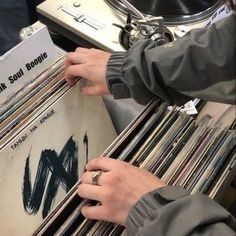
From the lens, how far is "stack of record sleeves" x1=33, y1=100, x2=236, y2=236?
2.65 feet

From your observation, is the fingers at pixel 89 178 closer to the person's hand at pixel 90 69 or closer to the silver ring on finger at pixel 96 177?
the silver ring on finger at pixel 96 177

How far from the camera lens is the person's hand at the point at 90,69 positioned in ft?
2.83

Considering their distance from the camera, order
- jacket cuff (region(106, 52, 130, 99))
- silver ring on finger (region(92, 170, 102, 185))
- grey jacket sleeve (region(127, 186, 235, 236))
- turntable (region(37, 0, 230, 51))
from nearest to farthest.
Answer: grey jacket sleeve (region(127, 186, 235, 236)) < silver ring on finger (region(92, 170, 102, 185)) < jacket cuff (region(106, 52, 130, 99)) < turntable (region(37, 0, 230, 51))

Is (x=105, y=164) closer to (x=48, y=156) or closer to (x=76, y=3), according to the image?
(x=48, y=156)

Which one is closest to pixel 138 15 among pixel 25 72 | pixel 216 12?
pixel 216 12

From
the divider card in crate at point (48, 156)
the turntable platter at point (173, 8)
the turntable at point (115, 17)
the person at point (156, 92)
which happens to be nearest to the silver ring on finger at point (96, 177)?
the person at point (156, 92)

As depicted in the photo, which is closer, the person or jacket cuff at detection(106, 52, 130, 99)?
the person

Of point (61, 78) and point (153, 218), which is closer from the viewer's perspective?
point (153, 218)

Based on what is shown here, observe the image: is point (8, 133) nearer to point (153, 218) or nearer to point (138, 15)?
point (153, 218)

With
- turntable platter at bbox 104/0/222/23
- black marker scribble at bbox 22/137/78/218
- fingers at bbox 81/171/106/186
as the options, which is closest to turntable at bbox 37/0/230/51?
turntable platter at bbox 104/0/222/23

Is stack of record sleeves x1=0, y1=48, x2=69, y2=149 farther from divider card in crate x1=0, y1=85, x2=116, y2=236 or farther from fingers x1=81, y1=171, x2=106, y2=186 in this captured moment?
fingers x1=81, y1=171, x2=106, y2=186

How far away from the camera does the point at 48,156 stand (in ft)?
2.92

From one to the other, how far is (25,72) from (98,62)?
0.15m

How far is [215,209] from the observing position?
0.66 metres
